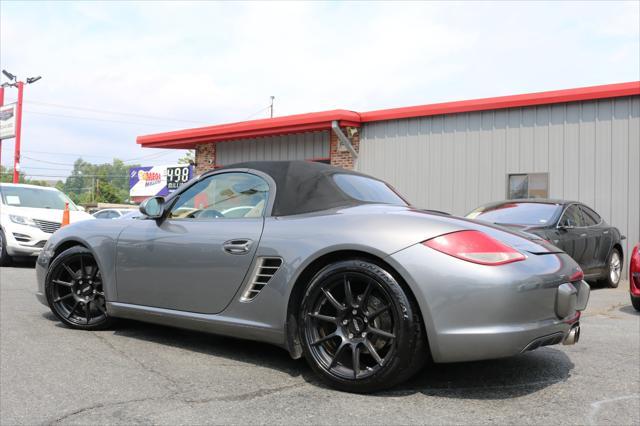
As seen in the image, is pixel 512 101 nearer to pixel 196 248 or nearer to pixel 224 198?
pixel 224 198

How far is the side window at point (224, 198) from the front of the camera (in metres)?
3.90

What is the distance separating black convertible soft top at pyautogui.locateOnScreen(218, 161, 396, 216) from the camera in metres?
3.69

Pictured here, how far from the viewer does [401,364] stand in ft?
9.75

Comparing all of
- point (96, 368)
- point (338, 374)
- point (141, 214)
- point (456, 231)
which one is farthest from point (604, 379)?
point (141, 214)

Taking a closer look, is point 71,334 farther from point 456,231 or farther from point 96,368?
point 456,231

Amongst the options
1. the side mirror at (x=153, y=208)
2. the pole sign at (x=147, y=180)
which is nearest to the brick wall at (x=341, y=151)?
the side mirror at (x=153, y=208)

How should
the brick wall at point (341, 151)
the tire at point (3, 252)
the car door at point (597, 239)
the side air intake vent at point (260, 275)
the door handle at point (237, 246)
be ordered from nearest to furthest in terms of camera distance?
1. the side air intake vent at point (260, 275)
2. the door handle at point (237, 246)
3. the car door at point (597, 239)
4. the tire at point (3, 252)
5. the brick wall at point (341, 151)

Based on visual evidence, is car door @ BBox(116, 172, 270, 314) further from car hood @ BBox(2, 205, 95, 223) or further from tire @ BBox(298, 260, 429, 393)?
car hood @ BBox(2, 205, 95, 223)

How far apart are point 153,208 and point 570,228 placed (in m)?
6.01

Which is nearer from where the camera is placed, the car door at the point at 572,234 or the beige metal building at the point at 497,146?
the car door at the point at 572,234

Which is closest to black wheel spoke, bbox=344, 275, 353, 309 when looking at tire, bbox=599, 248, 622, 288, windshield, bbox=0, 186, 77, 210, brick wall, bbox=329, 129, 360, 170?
tire, bbox=599, 248, 622, 288

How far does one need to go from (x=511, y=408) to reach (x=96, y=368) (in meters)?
2.41

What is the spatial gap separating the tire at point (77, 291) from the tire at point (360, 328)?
2.12 meters

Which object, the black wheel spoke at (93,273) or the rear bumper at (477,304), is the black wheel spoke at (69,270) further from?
the rear bumper at (477,304)
